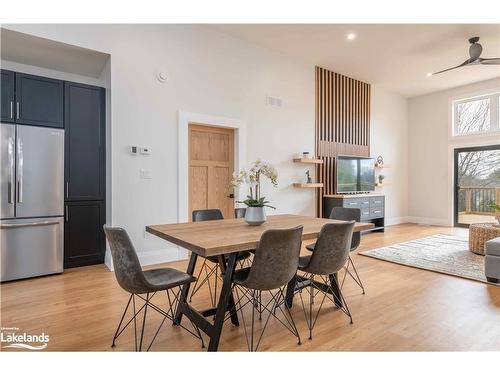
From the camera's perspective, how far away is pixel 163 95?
4145 millimetres

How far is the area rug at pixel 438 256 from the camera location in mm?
3719

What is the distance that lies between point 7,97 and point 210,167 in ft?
8.69

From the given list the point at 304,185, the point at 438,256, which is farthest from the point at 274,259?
the point at 304,185

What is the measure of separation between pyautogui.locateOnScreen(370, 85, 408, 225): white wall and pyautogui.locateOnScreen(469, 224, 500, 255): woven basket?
3.03m

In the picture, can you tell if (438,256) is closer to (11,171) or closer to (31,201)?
(31,201)

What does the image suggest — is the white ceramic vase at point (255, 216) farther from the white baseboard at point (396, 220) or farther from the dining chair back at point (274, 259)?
the white baseboard at point (396, 220)

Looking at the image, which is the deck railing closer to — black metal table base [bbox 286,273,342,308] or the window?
the window

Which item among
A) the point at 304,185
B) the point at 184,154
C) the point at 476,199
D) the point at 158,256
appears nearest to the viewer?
the point at 158,256

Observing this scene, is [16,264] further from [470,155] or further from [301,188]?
[470,155]

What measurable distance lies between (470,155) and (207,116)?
21.8 feet

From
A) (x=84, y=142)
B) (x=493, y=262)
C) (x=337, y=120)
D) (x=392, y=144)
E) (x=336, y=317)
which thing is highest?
(x=337, y=120)

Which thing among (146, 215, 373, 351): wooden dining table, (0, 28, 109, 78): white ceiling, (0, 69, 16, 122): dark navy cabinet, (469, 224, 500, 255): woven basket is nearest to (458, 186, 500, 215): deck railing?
(469, 224, 500, 255): woven basket
